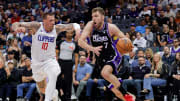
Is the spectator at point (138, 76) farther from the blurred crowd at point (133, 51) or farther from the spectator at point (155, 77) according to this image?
the spectator at point (155, 77)

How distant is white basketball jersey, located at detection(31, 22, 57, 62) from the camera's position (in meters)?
7.95

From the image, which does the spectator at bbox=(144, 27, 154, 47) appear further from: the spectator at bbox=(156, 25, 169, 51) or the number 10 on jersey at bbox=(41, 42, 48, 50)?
the number 10 on jersey at bbox=(41, 42, 48, 50)

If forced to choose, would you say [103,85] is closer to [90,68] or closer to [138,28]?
[90,68]

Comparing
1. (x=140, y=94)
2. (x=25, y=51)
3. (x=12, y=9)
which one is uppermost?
(x=12, y=9)

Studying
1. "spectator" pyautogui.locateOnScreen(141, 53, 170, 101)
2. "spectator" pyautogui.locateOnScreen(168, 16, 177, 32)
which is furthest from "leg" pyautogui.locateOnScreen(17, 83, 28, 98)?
"spectator" pyautogui.locateOnScreen(168, 16, 177, 32)

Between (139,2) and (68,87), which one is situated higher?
(139,2)

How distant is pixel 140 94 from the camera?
10188 mm

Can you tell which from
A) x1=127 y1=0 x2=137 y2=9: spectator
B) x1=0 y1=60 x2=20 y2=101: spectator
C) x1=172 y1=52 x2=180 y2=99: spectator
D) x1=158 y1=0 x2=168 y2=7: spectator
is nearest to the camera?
x1=172 y1=52 x2=180 y2=99: spectator

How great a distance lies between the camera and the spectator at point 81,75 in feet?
35.9

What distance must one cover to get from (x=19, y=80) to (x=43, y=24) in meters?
4.20

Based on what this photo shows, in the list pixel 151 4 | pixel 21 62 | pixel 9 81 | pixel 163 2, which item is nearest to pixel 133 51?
pixel 151 4

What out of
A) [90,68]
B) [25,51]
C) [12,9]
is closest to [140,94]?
[90,68]

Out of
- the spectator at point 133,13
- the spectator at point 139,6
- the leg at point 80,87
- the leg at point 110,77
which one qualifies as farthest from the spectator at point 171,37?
the leg at point 110,77

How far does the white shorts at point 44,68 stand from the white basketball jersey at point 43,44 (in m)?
0.11
